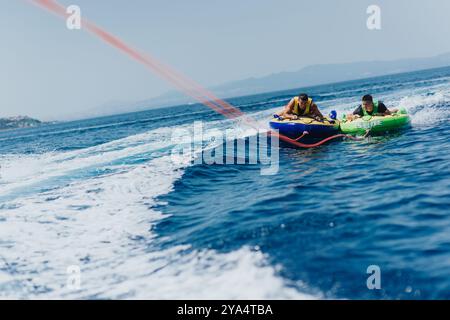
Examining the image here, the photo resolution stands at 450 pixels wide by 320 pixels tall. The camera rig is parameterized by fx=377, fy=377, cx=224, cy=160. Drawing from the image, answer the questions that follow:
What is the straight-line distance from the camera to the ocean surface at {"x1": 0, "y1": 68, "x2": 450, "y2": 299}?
15.3 feet

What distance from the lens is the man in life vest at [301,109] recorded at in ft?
50.1

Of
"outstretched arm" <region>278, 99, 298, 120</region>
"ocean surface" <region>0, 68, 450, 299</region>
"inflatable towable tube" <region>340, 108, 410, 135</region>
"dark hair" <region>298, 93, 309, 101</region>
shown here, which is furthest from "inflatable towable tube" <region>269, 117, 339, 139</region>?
"ocean surface" <region>0, 68, 450, 299</region>

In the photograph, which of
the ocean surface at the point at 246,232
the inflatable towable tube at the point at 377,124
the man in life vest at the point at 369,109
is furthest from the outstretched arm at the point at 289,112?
the ocean surface at the point at 246,232

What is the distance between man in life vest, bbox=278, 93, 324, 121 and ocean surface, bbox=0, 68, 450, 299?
3623 mm

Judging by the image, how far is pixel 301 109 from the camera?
Result: 1538 centimetres

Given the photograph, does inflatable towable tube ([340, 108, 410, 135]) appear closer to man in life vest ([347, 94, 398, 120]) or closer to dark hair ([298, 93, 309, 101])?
man in life vest ([347, 94, 398, 120])

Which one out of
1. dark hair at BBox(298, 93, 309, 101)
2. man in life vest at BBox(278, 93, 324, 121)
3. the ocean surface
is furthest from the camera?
man in life vest at BBox(278, 93, 324, 121)

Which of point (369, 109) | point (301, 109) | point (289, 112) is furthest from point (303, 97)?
point (369, 109)

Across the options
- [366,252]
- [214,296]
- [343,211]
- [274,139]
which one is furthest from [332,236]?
[274,139]

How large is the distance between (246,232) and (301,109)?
395 inches

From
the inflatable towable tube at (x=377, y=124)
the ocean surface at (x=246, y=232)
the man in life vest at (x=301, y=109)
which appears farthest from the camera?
the man in life vest at (x=301, y=109)

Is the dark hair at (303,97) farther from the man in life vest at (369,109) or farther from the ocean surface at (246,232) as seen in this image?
the ocean surface at (246,232)

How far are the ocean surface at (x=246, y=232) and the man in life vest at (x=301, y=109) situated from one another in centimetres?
362

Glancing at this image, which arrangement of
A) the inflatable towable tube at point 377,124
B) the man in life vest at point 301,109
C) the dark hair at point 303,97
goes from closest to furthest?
the inflatable towable tube at point 377,124, the dark hair at point 303,97, the man in life vest at point 301,109
